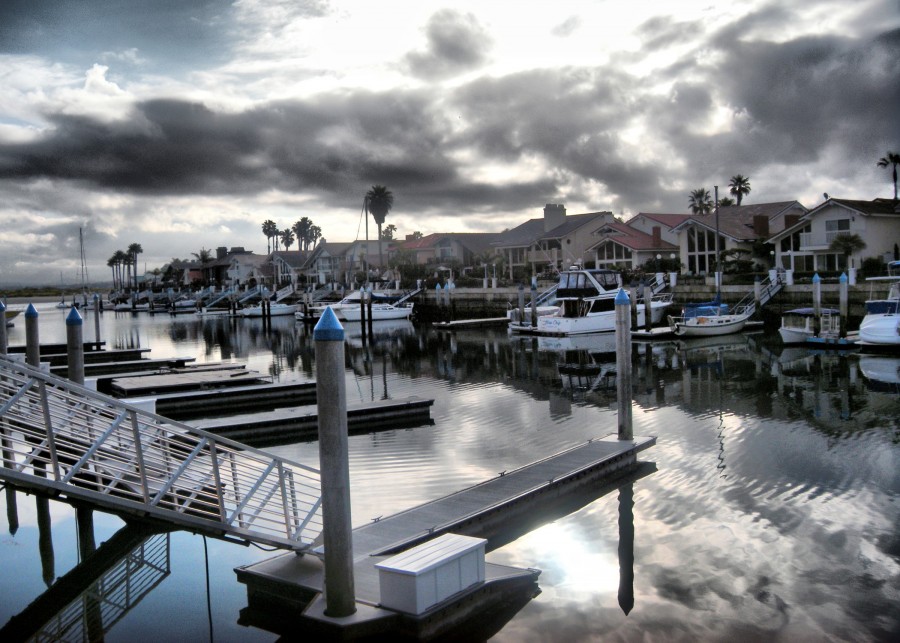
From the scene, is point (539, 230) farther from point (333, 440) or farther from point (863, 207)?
point (333, 440)

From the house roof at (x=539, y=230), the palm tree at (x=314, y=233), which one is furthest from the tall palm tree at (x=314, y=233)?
the house roof at (x=539, y=230)

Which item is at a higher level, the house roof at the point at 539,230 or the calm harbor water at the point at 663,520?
the house roof at the point at 539,230

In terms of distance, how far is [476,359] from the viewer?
1395 inches

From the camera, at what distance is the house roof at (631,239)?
68656 mm

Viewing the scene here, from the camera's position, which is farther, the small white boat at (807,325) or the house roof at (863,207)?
the house roof at (863,207)

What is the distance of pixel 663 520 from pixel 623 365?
3266mm

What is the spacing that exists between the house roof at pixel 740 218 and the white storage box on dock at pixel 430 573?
56528 millimetres

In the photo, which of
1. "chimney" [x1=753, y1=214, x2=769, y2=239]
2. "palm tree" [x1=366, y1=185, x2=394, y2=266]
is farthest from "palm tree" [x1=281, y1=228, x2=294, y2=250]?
"chimney" [x1=753, y1=214, x2=769, y2=239]

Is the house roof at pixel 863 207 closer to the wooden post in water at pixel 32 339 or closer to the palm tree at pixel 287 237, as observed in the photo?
the wooden post in water at pixel 32 339

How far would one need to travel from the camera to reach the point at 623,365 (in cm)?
1459

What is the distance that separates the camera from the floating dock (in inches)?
303

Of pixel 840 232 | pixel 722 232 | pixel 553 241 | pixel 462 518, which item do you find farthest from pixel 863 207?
pixel 462 518

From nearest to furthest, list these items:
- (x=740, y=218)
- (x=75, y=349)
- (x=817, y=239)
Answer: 1. (x=75, y=349)
2. (x=817, y=239)
3. (x=740, y=218)

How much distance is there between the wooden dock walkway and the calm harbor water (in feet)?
1.38
